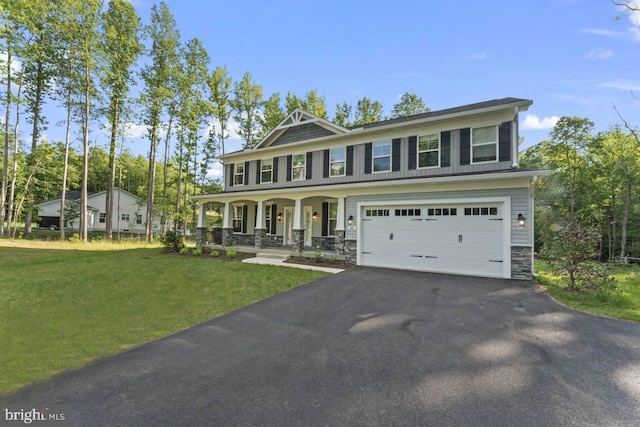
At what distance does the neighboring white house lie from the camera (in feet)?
102

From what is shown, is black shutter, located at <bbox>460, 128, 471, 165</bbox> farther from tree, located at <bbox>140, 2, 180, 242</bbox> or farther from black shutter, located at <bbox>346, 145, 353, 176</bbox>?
tree, located at <bbox>140, 2, 180, 242</bbox>

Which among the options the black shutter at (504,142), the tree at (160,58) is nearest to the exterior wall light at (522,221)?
the black shutter at (504,142)

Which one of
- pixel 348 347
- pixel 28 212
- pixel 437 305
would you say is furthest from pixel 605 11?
pixel 28 212

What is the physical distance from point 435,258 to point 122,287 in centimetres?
940

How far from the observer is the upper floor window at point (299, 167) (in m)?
14.5

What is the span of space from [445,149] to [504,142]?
192 centimetres

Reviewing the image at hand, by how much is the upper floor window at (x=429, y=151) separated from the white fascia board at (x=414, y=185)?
1.96m

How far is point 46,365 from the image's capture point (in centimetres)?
348

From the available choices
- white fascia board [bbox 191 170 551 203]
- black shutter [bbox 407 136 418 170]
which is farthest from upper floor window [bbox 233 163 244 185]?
black shutter [bbox 407 136 418 170]

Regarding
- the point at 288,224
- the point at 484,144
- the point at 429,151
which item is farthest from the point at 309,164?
the point at 484,144

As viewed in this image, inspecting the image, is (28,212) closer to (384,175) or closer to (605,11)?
(384,175)

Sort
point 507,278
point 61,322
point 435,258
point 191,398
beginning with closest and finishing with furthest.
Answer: point 191,398 < point 61,322 < point 507,278 < point 435,258

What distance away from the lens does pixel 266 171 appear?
51.6ft

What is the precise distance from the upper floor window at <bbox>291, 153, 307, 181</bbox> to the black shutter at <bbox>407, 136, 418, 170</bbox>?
17.4 feet
